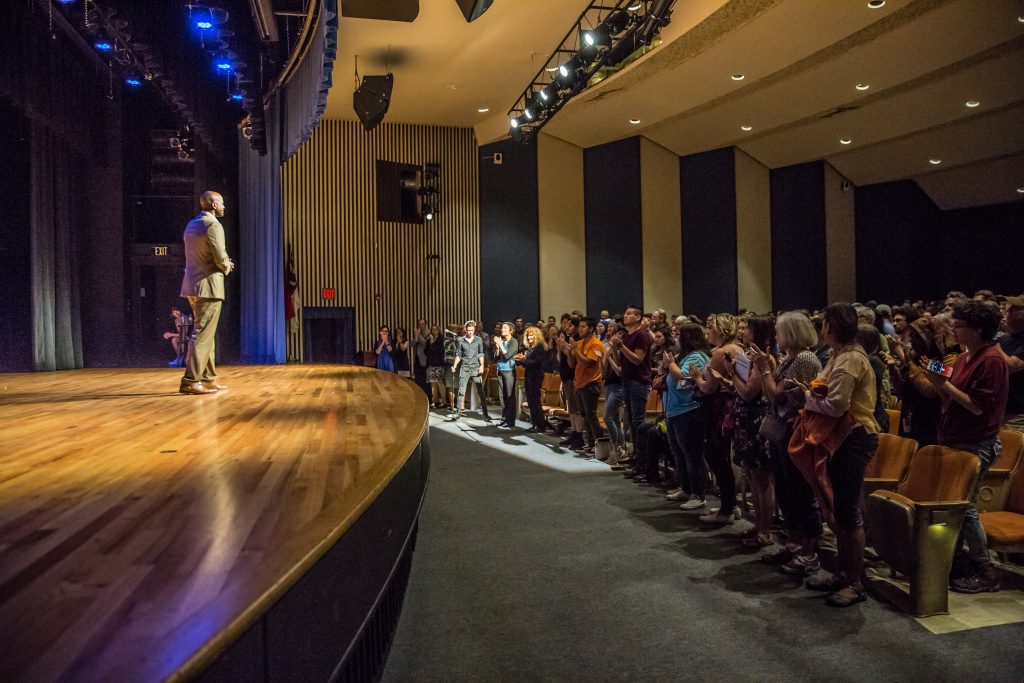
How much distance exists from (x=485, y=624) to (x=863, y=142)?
42.6ft

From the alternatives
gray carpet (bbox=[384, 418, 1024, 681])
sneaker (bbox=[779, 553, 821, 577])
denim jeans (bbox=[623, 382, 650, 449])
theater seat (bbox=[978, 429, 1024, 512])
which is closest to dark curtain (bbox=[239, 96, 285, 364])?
denim jeans (bbox=[623, 382, 650, 449])

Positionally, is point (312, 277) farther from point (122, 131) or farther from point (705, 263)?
point (705, 263)

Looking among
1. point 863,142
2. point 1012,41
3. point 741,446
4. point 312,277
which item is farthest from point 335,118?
point 741,446

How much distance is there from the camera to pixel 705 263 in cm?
1427

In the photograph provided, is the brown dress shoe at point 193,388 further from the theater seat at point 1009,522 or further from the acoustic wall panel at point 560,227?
the acoustic wall panel at point 560,227

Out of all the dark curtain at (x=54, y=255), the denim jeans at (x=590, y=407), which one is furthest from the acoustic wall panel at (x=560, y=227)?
the dark curtain at (x=54, y=255)

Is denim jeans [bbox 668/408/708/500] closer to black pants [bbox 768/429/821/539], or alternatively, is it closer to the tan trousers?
black pants [bbox 768/429/821/539]

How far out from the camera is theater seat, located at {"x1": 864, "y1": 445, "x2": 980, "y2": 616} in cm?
284

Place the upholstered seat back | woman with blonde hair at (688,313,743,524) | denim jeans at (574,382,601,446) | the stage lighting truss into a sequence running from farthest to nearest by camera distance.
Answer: the stage lighting truss
denim jeans at (574,382,601,446)
woman with blonde hair at (688,313,743,524)
the upholstered seat back

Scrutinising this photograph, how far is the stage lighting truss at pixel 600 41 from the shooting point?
298 inches

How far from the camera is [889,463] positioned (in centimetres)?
353

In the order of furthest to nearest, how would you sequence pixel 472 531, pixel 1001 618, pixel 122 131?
pixel 122 131 → pixel 472 531 → pixel 1001 618

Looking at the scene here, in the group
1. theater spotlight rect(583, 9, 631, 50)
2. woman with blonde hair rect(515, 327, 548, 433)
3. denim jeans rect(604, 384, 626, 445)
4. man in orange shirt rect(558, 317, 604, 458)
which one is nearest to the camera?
denim jeans rect(604, 384, 626, 445)

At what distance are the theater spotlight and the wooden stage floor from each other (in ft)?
18.3
